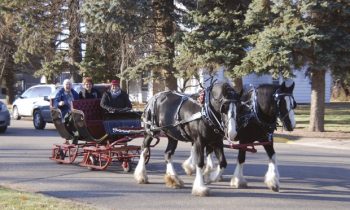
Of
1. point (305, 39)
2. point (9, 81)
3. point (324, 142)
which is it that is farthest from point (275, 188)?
point (9, 81)

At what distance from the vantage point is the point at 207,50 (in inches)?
938

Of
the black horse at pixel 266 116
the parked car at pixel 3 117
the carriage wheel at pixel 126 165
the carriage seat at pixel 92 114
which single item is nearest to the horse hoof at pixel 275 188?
the black horse at pixel 266 116

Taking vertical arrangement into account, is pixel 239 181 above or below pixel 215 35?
below

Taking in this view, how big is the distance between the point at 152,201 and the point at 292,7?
1401 centimetres

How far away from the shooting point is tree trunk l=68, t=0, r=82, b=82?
32188mm

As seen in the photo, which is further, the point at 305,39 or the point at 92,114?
the point at 305,39

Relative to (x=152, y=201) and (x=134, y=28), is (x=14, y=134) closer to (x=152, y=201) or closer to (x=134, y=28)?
(x=134, y=28)

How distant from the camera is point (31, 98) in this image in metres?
27.2

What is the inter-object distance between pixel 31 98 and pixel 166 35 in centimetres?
725

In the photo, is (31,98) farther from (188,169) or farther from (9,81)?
(9,81)

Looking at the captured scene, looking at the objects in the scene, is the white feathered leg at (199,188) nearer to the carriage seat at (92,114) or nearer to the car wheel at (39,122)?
the carriage seat at (92,114)

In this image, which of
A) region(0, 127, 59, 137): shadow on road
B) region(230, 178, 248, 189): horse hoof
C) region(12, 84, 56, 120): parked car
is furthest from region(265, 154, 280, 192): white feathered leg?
region(12, 84, 56, 120): parked car

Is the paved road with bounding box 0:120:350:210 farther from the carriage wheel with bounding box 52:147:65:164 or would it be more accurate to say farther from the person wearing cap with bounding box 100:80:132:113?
the person wearing cap with bounding box 100:80:132:113

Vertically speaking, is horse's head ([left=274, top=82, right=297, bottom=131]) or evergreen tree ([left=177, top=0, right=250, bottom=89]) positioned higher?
evergreen tree ([left=177, top=0, right=250, bottom=89])
